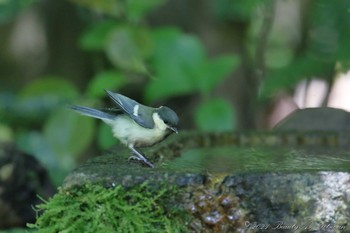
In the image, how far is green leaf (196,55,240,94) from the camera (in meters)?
5.18

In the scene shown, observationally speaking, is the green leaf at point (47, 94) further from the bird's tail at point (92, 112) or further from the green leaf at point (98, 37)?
the bird's tail at point (92, 112)

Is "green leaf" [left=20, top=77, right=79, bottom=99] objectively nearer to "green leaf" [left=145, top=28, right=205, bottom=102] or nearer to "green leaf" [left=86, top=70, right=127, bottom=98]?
"green leaf" [left=86, top=70, right=127, bottom=98]

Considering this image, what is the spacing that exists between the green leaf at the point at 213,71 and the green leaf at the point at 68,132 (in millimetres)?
777

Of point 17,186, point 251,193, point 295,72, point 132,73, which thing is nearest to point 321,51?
point 295,72

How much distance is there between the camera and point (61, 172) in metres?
5.58

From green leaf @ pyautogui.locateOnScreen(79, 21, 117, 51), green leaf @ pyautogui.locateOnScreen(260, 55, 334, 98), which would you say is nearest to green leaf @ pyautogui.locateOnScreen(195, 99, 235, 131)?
green leaf @ pyautogui.locateOnScreen(260, 55, 334, 98)

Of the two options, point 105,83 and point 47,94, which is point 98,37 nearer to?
point 105,83

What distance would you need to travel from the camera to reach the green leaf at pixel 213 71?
5.18 meters

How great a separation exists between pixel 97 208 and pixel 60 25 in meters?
4.26

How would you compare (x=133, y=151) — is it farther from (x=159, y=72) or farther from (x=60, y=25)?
(x=60, y=25)

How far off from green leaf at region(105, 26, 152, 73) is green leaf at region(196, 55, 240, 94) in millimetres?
375

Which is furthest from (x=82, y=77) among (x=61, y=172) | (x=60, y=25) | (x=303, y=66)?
(x=303, y=66)

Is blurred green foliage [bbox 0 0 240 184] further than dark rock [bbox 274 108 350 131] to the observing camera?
Yes

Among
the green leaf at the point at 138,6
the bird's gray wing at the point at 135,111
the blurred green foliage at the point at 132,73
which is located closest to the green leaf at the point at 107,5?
the blurred green foliage at the point at 132,73
